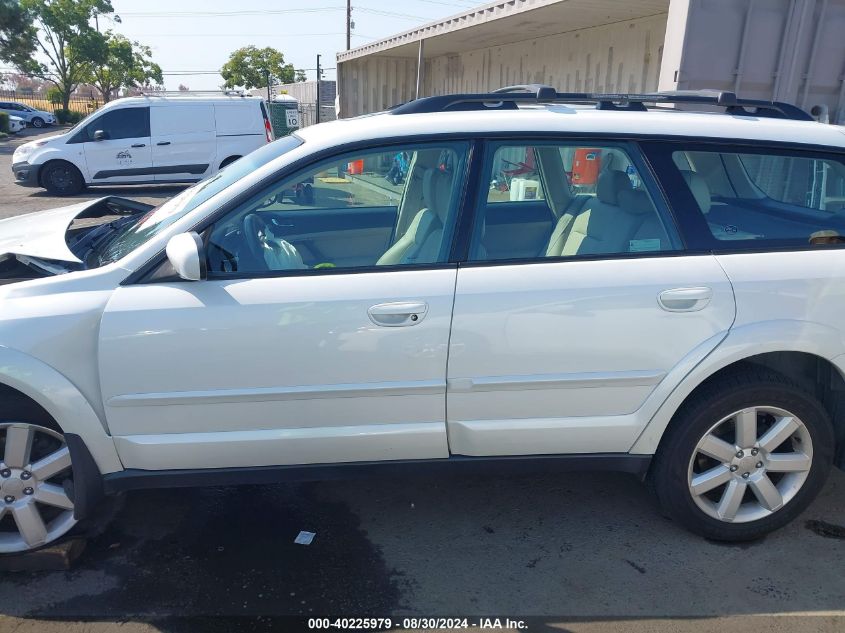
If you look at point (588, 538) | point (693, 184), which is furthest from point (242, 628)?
point (693, 184)

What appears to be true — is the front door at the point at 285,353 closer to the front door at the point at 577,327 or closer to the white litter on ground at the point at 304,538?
the front door at the point at 577,327

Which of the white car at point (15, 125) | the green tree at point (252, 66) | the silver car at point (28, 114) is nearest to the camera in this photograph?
the white car at point (15, 125)

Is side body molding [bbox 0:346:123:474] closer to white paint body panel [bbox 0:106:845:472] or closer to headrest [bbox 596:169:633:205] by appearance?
white paint body panel [bbox 0:106:845:472]

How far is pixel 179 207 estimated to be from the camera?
9.67 ft

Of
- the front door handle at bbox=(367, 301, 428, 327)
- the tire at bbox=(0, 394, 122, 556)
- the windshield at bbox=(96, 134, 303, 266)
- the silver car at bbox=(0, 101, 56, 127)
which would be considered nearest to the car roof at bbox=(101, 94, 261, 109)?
the windshield at bbox=(96, 134, 303, 266)

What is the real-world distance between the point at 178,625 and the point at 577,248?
207cm

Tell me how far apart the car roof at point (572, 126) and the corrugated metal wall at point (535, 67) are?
26.6 ft

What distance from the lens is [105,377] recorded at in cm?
247

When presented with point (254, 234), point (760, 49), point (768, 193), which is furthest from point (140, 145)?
point (768, 193)

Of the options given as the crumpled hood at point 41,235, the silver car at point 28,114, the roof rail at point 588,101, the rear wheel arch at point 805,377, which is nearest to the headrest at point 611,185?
the roof rail at point 588,101

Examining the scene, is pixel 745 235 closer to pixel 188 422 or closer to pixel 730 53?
pixel 188 422

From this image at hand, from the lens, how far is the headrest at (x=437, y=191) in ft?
9.09

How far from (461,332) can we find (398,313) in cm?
25

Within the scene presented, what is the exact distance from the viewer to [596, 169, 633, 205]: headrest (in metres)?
2.88
